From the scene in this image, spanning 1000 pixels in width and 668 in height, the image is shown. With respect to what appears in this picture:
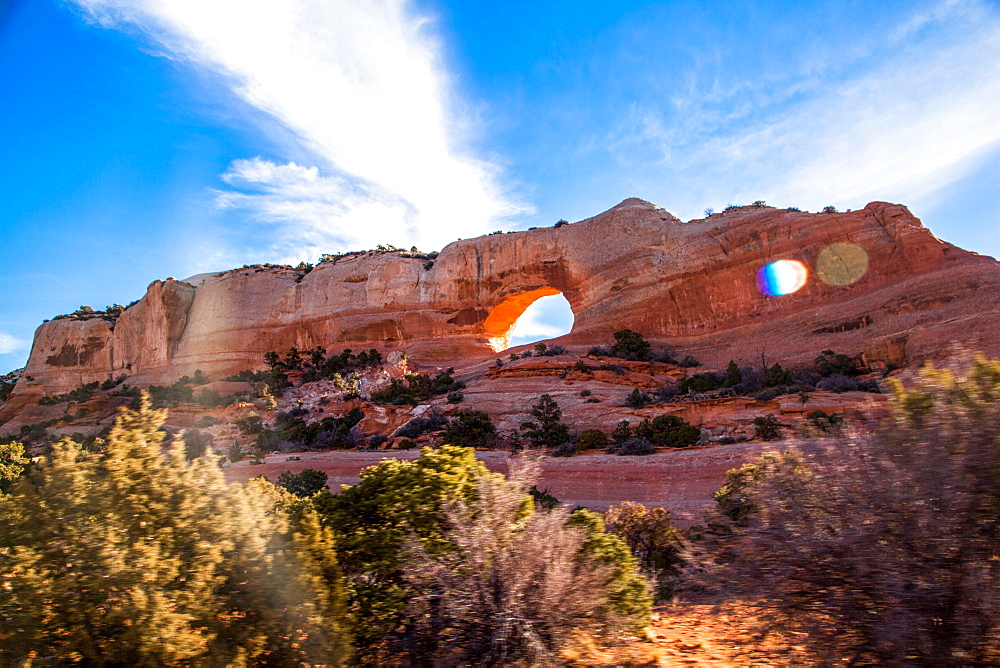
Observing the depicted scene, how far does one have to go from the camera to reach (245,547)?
378 cm

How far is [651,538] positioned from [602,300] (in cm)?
3036

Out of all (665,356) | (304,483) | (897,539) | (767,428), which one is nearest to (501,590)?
(897,539)

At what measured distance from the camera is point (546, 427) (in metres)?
18.3

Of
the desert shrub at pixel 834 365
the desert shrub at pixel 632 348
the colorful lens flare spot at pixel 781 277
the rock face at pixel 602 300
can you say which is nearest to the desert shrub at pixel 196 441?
the rock face at pixel 602 300

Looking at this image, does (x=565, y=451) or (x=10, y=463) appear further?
(x=10, y=463)

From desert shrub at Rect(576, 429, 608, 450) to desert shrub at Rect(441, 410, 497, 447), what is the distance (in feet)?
11.3

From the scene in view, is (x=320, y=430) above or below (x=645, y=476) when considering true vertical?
above

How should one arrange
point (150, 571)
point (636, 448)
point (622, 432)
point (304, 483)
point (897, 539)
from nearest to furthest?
point (150, 571) → point (897, 539) → point (304, 483) → point (636, 448) → point (622, 432)

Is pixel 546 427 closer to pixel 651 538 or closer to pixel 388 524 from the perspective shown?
pixel 651 538

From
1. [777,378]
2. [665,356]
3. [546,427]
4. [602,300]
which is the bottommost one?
[546,427]

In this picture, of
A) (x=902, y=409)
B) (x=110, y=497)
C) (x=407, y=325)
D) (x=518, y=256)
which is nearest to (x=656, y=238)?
(x=518, y=256)

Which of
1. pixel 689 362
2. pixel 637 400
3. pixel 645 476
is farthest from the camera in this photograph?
pixel 689 362

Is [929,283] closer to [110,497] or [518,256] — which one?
[518,256]

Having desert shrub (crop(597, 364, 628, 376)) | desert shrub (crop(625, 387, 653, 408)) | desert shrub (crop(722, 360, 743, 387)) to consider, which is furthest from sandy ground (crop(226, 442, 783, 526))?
desert shrub (crop(597, 364, 628, 376))
